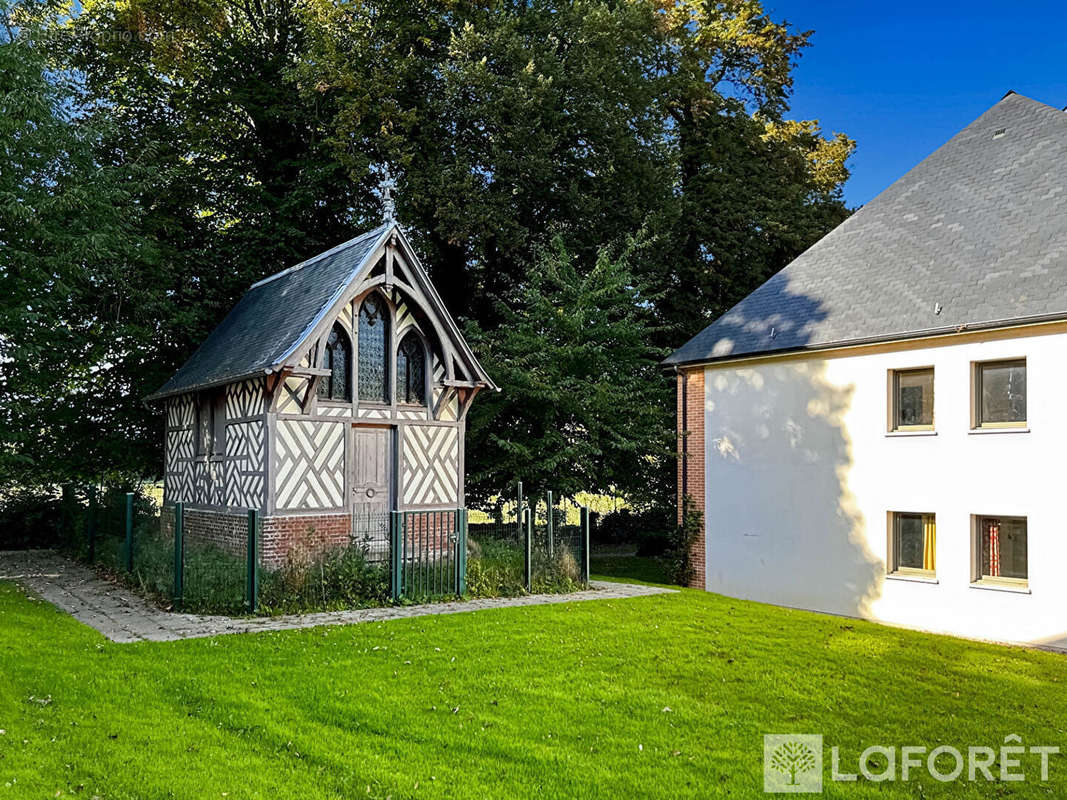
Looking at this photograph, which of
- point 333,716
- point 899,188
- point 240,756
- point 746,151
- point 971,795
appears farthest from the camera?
point 746,151

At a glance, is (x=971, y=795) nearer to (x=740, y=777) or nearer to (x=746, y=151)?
(x=740, y=777)

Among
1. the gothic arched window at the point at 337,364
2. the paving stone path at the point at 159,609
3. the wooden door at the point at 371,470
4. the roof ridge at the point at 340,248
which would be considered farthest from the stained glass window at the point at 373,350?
the paving stone path at the point at 159,609

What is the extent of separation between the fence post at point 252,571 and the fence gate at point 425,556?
2.14 metres

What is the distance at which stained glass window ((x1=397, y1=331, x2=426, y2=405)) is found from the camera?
17.8m

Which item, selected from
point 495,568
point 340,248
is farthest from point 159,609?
point 340,248

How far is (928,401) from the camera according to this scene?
1574 centimetres

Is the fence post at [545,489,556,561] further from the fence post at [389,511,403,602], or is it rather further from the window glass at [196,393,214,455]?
the window glass at [196,393,214,455]

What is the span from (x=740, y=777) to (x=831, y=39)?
2786 centimetres

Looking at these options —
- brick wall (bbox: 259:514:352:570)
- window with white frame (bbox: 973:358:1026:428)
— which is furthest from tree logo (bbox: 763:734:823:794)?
window with white frame (bbox: 973:358:1026:428)

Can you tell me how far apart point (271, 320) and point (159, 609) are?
671 centimetres

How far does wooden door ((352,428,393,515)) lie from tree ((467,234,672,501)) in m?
3.03

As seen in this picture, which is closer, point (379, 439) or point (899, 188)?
point (379, 439)

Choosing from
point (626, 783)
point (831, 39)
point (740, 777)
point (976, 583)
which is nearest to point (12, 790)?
point (626, 783)

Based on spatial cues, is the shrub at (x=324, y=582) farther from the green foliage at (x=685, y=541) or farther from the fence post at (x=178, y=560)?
the green foliage at (x=685, y=541)
